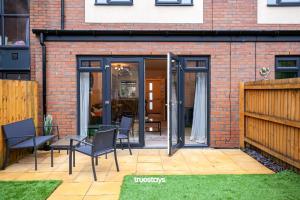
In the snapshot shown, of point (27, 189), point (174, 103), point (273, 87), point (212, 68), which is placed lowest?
point (27, 189)

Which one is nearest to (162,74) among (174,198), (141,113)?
(141,113)

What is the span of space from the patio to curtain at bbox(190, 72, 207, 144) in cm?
64

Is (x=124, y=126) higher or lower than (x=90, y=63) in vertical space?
lower

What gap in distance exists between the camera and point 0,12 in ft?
27.2

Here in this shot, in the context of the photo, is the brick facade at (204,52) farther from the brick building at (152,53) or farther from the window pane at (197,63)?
the window pane at (197,63)

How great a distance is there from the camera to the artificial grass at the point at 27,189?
415cm

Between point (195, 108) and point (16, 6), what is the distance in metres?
6.09

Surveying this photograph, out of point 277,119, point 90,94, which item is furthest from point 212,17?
point 90,94

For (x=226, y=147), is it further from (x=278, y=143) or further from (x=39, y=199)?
(x=39, y=199)

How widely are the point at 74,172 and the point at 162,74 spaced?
1061 centimetres

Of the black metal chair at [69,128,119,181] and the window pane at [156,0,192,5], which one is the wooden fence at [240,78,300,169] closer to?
the window pane at [156,0,192,5]

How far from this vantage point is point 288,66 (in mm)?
7680

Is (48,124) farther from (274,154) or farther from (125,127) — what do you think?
(274,154)

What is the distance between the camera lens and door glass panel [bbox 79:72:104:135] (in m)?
7.60
